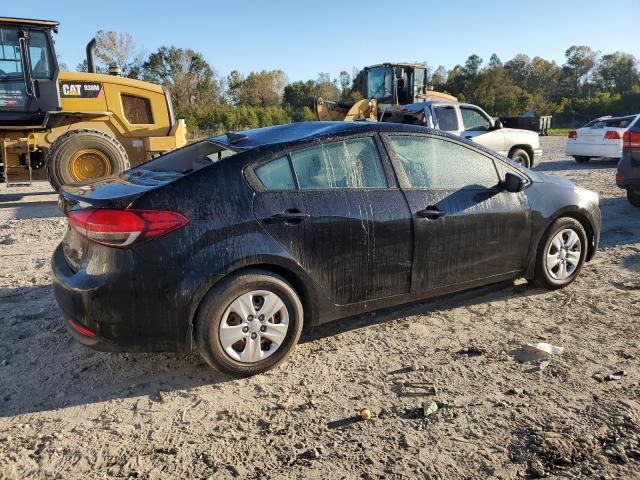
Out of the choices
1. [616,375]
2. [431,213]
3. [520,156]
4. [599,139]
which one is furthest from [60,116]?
[599,139]

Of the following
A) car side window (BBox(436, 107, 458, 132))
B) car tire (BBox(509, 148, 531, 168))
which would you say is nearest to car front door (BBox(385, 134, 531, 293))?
car side window (BBox(436, 107, 458, 132))

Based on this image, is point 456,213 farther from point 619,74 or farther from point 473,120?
point 619,74

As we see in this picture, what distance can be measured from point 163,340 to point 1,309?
2207 mm

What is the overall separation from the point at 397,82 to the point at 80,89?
12.3 m

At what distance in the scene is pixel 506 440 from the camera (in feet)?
9.16

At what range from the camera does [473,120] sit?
42.5ft

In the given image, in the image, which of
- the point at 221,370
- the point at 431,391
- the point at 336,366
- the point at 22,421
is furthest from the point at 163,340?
the point at 431,391

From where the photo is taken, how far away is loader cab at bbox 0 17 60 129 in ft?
31.4

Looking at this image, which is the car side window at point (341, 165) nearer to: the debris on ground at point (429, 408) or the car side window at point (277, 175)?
the car side window at point (277, 175)

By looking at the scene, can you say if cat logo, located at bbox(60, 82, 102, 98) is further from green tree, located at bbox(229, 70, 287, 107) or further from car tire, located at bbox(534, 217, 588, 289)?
green tree, located at bbox(229, 70, 287, 107)

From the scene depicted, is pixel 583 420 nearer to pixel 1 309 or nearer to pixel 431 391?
pixel 431 391

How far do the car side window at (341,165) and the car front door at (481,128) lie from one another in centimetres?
928

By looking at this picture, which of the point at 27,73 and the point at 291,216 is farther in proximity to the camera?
the point at 27,73

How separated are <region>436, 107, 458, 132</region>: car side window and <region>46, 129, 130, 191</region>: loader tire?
6935 millimetres
